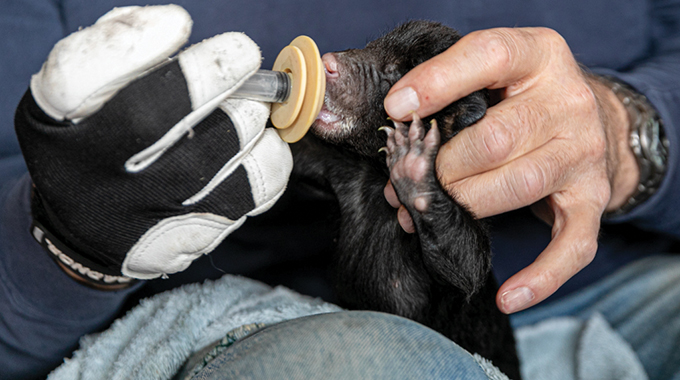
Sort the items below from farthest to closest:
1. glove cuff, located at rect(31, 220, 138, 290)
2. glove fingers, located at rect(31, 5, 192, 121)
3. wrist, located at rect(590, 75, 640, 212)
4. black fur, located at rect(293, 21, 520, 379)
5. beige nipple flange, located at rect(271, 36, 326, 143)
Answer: wrist, located at rect(590, 75, 640, 212)
black fur, located at rect(293, 21, 520, 379)
glove cuff, located at rect(31, 220, 138, 290)
beige nipple flange, located at rect(271, 36, 326, 143)
glove fingers, located at rect(31, 5, 192, 121)

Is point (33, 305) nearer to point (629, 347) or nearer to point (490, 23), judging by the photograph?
point (490, 23)

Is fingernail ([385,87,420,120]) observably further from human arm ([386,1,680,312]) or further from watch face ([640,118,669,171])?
watch face ([640,118,669,171])

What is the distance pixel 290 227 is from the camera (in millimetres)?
1874

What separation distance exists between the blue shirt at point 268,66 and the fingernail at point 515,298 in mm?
598

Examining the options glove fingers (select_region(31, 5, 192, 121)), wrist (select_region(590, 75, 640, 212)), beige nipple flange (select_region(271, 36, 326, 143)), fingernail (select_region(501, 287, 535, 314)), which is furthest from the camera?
wrist (select_region(590, 75, 640, 212))

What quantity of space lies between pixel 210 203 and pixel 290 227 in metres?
1.02

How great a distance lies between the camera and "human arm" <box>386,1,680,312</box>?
3.42 feet

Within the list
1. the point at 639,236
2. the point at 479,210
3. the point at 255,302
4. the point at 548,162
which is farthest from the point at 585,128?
the point at 639,236

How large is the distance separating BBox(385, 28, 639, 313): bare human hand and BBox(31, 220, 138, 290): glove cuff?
78cm

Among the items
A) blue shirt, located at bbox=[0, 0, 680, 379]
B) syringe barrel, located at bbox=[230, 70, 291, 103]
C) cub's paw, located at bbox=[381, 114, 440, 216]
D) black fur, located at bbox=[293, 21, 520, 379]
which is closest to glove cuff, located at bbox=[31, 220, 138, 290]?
blue shirt, located at bbox=[0, 0, 680, 379]

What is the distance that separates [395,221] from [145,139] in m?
1.00

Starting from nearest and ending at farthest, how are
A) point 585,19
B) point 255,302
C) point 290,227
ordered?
1. point 255,302
2. point 290,227
3. point 585,19

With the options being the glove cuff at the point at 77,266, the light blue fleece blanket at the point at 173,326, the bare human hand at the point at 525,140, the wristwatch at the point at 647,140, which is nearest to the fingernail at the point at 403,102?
the bare human hand at the point at 525,140

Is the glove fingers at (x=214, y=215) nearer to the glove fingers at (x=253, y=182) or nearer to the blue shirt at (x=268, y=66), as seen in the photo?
the glove fingers at (x=253, y=182)
